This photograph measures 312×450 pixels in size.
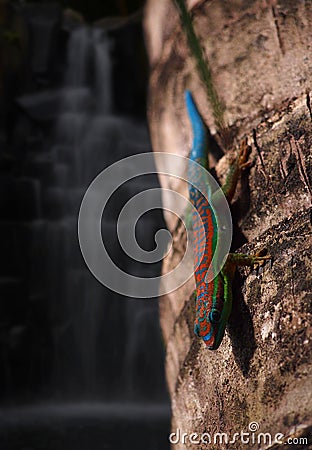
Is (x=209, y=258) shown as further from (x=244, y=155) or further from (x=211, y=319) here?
(x=244, y=155)

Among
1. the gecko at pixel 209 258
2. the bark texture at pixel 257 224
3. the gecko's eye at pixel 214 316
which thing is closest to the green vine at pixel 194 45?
the bark texture at pixel 257 224

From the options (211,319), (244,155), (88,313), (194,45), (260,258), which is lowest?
(88,313)

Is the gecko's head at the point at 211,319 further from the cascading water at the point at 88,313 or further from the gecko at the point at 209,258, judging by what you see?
the cascading water at the point at 88,313

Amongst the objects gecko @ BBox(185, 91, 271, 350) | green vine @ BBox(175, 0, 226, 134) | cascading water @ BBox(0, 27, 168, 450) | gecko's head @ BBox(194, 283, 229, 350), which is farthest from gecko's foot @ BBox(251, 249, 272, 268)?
cascading water @ BBox(0, 27, 168, 450)

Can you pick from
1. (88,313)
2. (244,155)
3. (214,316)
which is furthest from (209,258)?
(88,313)

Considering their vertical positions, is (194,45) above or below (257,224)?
above

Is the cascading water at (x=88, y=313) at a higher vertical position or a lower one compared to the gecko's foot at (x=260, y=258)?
lower

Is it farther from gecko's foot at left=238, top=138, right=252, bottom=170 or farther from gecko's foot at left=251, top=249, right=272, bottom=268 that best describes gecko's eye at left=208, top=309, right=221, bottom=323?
gecko's foot at left=238, top=138, right=252, bottom=170

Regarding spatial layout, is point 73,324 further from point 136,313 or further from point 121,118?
point 121,118
